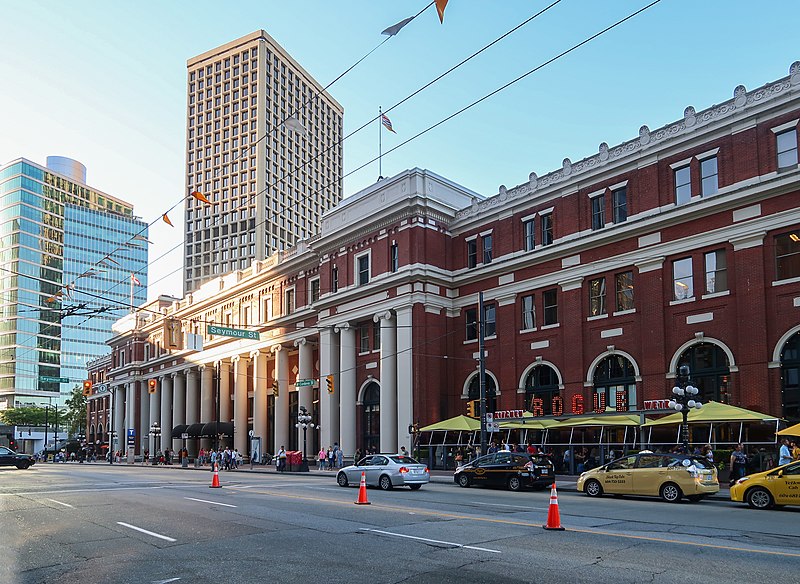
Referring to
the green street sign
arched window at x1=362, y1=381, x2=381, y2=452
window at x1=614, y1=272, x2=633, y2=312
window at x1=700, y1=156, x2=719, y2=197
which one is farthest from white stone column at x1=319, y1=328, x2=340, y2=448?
window at x1=700, y1=156, x2=719, y2=197

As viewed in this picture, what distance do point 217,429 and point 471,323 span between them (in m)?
31.3

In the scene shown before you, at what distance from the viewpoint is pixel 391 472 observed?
2781 cm

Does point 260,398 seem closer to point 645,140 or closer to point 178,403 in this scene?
point 178,403

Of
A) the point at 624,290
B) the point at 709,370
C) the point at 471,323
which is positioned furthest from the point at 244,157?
the point at 709,370

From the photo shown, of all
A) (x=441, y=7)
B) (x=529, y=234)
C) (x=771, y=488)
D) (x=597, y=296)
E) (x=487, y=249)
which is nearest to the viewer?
(x=441, y=7)

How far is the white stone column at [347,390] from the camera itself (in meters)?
50.3

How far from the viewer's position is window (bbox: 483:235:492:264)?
46.7 m

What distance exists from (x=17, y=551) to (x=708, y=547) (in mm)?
11728

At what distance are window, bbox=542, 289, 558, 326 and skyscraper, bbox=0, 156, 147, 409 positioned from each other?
119868mm

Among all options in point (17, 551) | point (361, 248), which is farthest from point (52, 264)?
point (17, 551)

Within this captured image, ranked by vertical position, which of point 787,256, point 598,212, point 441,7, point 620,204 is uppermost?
point 620,204

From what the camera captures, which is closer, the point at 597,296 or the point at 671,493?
the point at 671,493

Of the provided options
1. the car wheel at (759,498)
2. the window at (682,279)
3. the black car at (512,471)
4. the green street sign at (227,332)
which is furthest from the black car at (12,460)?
the car wheel at (759,498)

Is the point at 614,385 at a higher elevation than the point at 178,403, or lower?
higher
